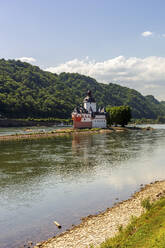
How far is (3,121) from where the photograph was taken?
180 meters

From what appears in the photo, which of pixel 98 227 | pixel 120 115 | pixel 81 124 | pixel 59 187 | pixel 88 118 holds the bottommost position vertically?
pixel 59 187

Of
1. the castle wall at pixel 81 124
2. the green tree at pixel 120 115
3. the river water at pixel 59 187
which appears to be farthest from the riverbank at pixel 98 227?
the green tree at pixel 120 115

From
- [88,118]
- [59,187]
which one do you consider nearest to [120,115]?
[88,118]

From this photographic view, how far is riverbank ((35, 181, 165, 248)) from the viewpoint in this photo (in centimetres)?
1609

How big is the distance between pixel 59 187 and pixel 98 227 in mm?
13324

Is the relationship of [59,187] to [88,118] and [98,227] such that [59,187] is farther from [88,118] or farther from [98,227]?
[88,118]

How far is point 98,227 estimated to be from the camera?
18.2 meters

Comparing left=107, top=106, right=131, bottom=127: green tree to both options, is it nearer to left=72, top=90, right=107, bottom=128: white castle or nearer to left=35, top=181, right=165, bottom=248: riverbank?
left=72, top=90, right=107, bottom=128: white castle

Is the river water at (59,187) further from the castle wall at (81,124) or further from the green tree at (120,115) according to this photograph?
the green tree at (120,115)

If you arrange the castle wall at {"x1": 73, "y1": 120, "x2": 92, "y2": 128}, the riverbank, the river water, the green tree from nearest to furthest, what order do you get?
the riverbank, the river water, the castle wall at {"x1": 73, "y1": 120, "x2": 92, "y2": 128}, the green tree

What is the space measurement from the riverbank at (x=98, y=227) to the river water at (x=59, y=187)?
4.24 feet

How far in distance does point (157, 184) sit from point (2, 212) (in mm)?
17360

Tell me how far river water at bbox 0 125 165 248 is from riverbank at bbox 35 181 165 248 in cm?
129

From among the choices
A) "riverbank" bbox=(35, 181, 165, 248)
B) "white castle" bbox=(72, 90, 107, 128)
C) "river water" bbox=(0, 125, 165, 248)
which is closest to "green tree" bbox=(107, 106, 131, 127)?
A: "white castle" bbox=(72, 90, 107, 128)
